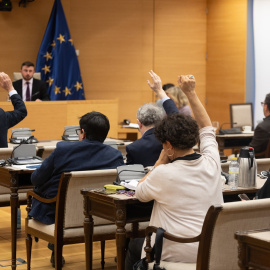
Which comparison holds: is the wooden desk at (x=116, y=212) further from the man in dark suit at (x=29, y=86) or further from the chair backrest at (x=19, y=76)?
the chair backrest at (x=19, y=76)

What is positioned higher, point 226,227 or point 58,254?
point 226,227

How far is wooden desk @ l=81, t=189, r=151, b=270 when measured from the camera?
13.3 feet

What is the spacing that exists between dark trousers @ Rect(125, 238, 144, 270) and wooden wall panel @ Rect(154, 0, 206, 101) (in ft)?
31.9

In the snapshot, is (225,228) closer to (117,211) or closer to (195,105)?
(117,211)

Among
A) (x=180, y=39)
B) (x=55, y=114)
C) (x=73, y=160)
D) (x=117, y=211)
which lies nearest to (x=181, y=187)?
(x=117, y=211)

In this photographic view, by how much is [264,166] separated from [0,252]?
2474mm

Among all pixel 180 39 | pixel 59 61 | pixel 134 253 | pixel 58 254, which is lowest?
pixel 58 254

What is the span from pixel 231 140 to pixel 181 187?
19.1 ft

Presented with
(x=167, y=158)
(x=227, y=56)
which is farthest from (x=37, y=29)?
(x=167, y=158)

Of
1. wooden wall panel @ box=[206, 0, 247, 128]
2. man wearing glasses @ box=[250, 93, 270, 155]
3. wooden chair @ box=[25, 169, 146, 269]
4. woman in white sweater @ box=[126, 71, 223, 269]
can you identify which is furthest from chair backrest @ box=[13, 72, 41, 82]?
woman in white sweater @ box=[126, 71, 223, 269]

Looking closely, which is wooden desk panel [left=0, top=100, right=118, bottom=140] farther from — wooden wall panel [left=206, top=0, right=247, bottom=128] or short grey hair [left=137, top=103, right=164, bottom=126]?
short grey hair [left=137, top=103, right=164, bottom=126]

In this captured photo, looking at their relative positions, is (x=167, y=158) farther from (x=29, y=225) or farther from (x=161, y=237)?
(x=29, y=225)

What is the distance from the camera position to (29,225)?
5.08 meters

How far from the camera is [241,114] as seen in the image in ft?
36.4
